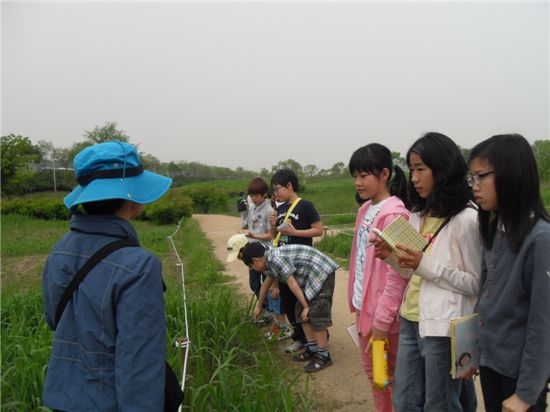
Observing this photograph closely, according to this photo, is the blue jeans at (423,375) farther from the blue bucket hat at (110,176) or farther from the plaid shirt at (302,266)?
the plaid shirt at (302,266)

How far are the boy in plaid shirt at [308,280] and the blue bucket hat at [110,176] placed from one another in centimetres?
190

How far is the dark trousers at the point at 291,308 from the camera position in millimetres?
3443

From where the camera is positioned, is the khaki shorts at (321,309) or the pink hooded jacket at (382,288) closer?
the pink hooded jacket at (382,288)

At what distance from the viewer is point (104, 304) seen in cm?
116

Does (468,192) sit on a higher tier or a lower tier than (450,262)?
higher

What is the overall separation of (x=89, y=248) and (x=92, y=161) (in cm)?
28

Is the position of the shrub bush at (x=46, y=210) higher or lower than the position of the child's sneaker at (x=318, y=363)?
lower

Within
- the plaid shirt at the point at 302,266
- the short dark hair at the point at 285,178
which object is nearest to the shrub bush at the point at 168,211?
the short dark hair at the point at 285,178

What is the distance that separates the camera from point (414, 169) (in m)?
1.76

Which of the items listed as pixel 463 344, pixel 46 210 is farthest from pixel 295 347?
pixel 46 210

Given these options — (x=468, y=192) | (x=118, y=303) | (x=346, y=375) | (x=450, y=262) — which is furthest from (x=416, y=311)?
(x=346, y=375)

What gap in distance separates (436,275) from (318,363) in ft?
6.20

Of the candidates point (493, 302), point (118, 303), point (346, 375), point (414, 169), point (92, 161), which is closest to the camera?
point (118, 303)

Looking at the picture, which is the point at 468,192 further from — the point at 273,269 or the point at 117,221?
the point at 273,269
